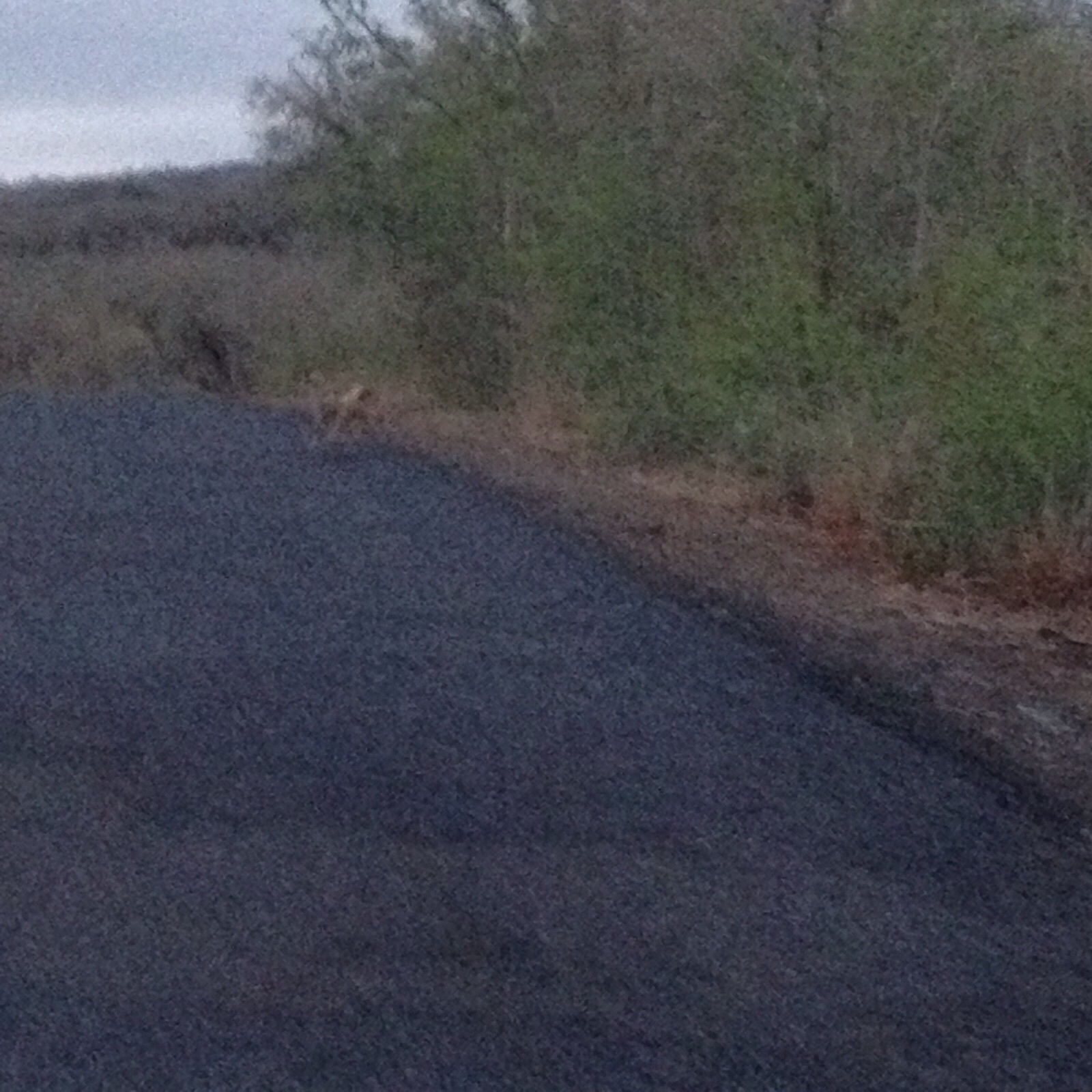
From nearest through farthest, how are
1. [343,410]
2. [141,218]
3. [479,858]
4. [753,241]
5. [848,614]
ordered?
[479,858] → [848,614] → [753,241] → [343,410] → [141,218]

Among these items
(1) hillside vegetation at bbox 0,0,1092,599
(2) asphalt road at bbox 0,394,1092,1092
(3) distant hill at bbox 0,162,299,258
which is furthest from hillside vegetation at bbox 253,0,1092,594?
(3) distant hill at bbox 0,162,299,258

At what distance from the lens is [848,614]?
12258 mm

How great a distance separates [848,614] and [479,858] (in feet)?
16.1

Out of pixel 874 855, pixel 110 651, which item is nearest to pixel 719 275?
pixel 110 651

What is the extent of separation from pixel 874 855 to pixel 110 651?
4144mm

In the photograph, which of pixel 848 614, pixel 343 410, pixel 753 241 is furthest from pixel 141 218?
pixel 848 614

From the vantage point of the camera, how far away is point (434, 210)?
23.2m

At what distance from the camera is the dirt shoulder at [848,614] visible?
9891 millimetres

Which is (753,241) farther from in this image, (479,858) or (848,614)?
(479,858)

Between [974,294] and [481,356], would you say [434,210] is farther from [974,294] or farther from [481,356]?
[974,294]

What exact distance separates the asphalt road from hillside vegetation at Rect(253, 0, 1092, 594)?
8.61 feet

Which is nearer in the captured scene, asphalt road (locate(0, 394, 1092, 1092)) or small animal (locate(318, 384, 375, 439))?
asphalt road (locate(0, 394, 1092, 1092))

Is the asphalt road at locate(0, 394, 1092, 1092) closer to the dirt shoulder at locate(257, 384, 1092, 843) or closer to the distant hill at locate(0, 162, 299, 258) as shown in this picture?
the dirt shoulder at locate(257, 384, 1092, 843)

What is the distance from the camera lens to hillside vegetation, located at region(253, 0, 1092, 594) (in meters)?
13.7
